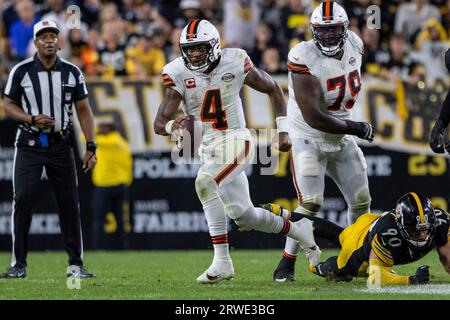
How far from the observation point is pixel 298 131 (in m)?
7.82

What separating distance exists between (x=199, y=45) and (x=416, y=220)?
78.1 inches

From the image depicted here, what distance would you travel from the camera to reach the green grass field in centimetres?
641

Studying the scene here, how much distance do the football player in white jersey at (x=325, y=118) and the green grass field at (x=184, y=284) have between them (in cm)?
61

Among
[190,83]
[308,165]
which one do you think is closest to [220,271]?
[308,165]

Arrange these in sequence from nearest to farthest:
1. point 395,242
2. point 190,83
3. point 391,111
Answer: point 395,242, point 190,83, point 391,111

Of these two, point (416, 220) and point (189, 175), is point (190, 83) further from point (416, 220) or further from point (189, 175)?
point (189, 175)

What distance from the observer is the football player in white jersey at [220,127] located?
716 cm

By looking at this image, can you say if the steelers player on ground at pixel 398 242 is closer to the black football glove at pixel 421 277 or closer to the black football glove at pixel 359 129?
the black football glove at pixel 421 277

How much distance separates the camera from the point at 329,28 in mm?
7492

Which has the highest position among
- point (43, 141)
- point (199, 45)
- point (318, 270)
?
point (199, 45)

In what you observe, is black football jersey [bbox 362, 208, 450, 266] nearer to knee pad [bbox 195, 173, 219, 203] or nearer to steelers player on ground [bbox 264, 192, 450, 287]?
steelers player on ground [bbox 264, 192, 450, 287]

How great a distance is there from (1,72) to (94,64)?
1182 mm

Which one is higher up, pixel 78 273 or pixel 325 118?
pixel 325 118
